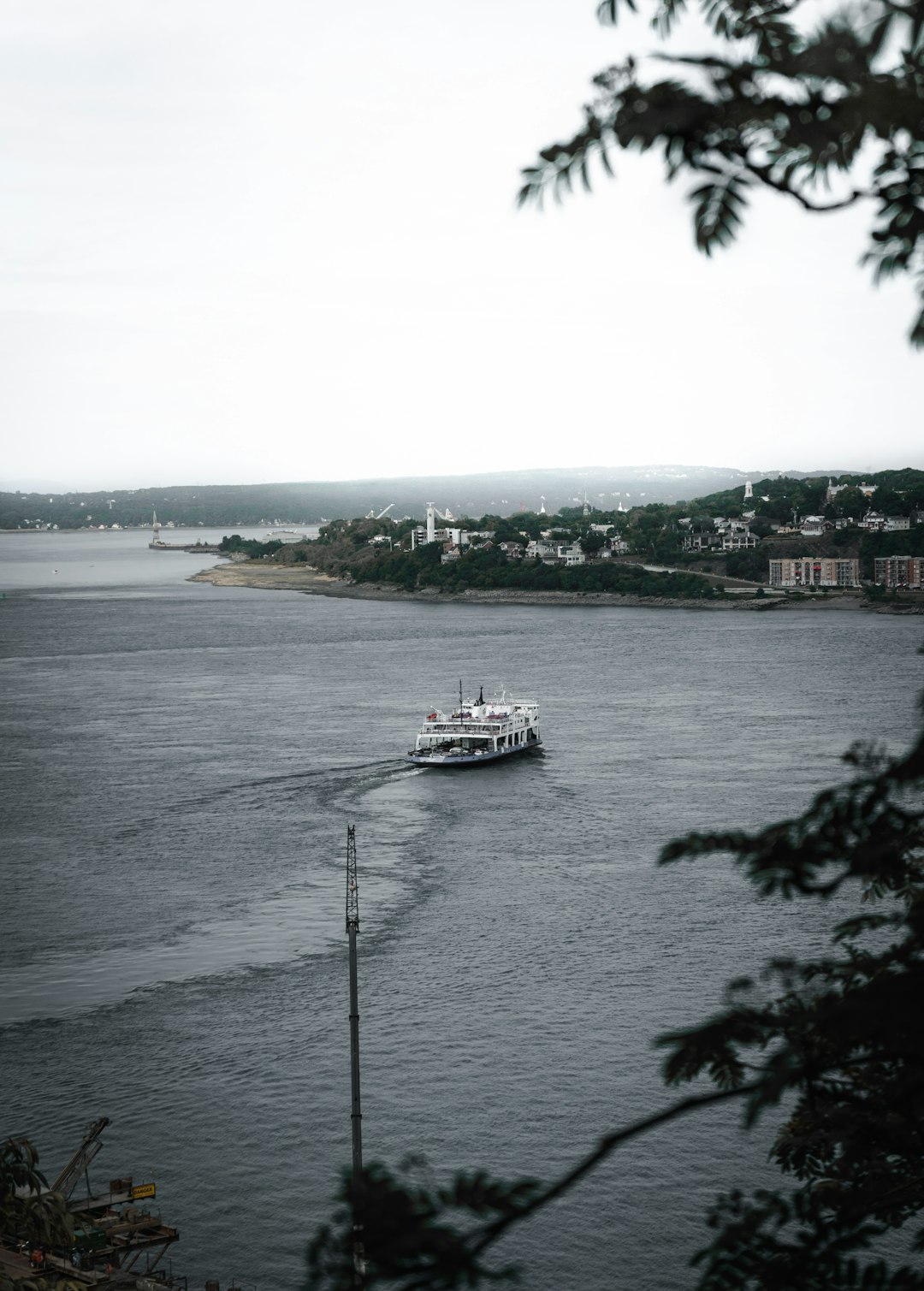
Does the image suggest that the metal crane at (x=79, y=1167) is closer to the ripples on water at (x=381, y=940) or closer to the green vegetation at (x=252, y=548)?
the ripples on water at (x=381, y=940)

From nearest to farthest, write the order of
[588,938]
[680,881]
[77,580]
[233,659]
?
1. [588,938]
2. [680,881]
3. [233,659]
4. [77,580]

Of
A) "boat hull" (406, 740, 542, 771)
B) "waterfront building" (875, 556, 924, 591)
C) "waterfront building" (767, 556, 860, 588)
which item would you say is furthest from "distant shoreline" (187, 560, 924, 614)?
"boat hull" (406, 740, 542, 771)

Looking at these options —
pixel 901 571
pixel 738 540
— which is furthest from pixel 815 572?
pixel 738 540

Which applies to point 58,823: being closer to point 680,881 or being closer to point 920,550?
point 680,881

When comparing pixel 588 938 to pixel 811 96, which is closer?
pixel 811 96

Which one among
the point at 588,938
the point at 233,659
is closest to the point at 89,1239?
the point at 588,938

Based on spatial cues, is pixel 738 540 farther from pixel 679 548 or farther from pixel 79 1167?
pixel 79 1167
